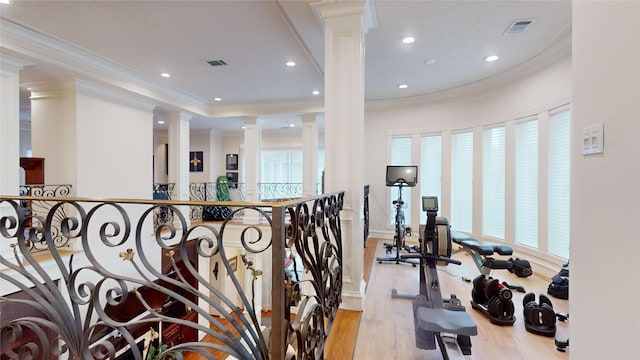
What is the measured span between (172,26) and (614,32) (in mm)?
3740

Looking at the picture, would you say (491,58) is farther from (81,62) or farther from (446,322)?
(81,62)

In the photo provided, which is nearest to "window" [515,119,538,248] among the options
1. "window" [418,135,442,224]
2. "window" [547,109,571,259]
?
"window" [547,109,571,259]

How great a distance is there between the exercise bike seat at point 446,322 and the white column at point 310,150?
4.75m

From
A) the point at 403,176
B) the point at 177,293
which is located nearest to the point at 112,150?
the point at 177,293

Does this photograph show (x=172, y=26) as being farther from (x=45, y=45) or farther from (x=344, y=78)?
(x=344, y=78)

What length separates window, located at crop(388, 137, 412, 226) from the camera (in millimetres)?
6023

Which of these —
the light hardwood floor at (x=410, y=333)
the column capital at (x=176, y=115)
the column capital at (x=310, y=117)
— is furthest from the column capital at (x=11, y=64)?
the light hardwood floor at (x=410, y=333)

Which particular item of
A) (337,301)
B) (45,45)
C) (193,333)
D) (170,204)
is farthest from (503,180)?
(193,333)

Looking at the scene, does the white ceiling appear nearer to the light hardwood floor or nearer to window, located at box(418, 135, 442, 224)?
window, located at box(418, 135, 442, 224)

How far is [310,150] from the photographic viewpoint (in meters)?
6.59

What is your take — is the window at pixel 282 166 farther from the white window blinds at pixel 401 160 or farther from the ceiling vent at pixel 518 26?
the ceiling vent at pixel 518 26

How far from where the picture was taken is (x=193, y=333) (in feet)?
22.9

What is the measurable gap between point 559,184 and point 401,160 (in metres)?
2.79

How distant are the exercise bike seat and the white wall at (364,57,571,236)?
10.6 ft
